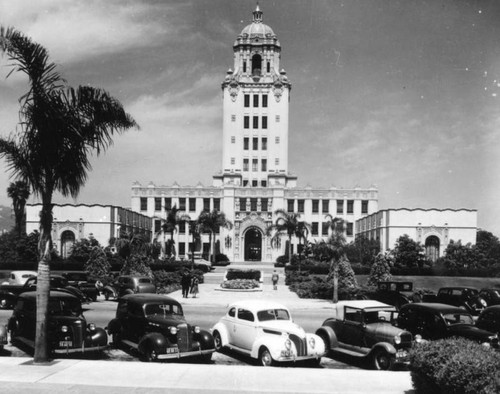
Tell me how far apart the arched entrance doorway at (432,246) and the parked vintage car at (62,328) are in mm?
58513

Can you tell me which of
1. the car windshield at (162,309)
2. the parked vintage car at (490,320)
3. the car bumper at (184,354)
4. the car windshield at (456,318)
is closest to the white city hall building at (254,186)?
the parked vintage car at (490,320)

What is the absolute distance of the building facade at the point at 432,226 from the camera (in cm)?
6588

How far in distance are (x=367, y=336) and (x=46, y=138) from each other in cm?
933

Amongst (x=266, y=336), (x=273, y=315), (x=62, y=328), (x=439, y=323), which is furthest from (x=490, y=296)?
(x=62, y=328)

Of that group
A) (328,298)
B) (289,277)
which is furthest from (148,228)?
(328,298)

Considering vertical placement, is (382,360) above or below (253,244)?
below

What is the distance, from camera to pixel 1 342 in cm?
1357

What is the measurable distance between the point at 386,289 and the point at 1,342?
18881 millimetres

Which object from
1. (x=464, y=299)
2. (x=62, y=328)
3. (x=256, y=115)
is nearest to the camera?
(x=62, y=328)

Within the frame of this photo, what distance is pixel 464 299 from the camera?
2483cm

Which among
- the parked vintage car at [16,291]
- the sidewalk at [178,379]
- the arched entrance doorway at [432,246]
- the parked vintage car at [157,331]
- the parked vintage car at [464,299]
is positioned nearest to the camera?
the sidewalk at [178,379]

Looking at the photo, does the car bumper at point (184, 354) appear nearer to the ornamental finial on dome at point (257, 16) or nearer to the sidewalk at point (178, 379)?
the sidewalk at point (178, 379)

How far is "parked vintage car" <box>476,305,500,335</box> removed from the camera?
614 inches

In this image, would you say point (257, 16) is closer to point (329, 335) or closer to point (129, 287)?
point (129, 287)
